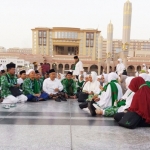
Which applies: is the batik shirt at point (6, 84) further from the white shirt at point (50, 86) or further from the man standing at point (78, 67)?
the man standing at point (78, 67)

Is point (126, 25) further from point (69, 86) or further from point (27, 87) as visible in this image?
point (27, 87)

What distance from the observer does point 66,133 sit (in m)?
2.54

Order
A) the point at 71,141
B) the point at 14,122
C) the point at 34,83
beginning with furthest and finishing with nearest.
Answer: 1. the point at 34,83
2. the point at 14,122
3. the point at 71,141

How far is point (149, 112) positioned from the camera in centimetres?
281

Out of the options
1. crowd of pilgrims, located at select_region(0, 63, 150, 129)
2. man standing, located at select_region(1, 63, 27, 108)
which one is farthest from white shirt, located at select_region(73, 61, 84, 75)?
man standing, located at select_region(1, 63, 27, 108)

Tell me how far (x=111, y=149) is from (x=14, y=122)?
150 centimetres

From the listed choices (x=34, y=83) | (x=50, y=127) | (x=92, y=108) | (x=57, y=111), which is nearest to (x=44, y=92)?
(x=34, y=83)

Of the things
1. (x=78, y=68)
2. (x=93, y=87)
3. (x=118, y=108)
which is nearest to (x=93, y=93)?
(x=93, y=87)

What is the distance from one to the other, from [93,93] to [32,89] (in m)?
1.44

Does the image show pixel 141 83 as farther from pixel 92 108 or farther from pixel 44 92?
pixel 44 92

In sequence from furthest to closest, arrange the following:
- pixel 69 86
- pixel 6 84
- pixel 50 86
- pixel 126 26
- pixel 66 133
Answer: pixel 126 26
pixel 69 86
pixel 50 86
pixel 6 84
pixel 66 133

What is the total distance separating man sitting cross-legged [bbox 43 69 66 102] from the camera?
5266 millimetres

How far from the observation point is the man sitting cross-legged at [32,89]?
490 cm

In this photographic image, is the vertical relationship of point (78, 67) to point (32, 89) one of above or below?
above
